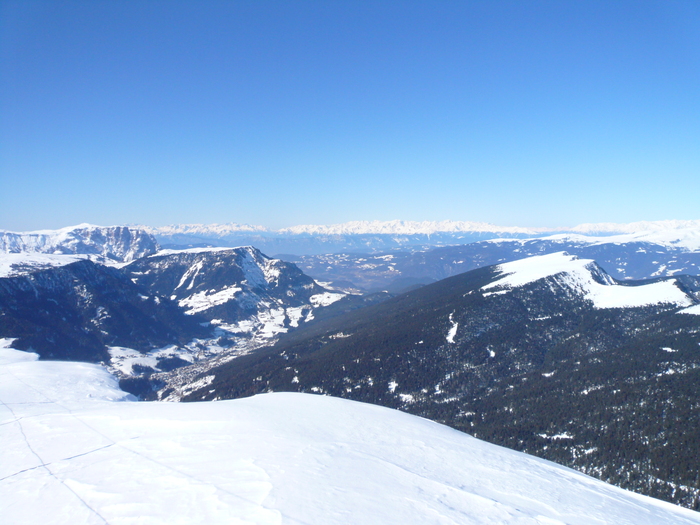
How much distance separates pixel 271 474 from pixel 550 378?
147501 millimetres

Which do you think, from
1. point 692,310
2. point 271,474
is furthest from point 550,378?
point 271,474

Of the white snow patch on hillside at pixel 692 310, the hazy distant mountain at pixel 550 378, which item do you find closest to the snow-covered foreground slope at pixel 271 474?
the hazy distant mountain at pixel 550 378

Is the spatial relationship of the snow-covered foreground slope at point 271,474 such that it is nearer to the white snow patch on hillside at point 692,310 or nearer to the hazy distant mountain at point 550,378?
the hazy distant mountain at point 550,378

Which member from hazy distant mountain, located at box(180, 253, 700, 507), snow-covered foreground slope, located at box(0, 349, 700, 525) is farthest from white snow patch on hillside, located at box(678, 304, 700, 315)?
snow-covered foreground slope, located at box(0, 349, 700, 525)

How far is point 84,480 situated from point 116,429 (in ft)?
31.7

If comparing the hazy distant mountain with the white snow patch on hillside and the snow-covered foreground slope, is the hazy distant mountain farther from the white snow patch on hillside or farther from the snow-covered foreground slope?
the snow-covered foreground slope

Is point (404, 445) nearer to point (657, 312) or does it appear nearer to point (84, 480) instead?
point (84, 480)

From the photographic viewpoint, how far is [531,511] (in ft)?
73.4

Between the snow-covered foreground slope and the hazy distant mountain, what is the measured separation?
70721mm

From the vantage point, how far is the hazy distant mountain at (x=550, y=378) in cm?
8756

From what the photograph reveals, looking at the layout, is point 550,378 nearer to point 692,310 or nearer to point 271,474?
point 692,310

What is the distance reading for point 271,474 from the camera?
21.0 meters

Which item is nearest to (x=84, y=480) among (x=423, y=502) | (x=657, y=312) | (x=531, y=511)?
(x=423, y=502)

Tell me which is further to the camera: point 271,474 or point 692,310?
point 692,310
